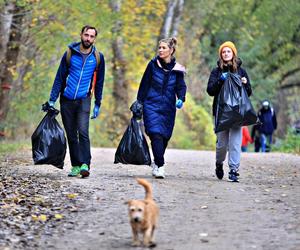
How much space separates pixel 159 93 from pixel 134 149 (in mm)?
890

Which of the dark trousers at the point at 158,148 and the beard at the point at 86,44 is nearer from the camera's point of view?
the beard at the point at 86,44

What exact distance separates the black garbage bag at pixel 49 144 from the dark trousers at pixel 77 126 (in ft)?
0.64

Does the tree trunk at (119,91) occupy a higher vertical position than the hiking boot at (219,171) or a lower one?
higher

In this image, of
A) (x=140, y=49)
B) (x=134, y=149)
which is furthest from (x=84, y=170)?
(x=140, y=49)

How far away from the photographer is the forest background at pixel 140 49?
23453mm

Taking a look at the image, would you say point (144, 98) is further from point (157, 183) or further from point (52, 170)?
point (52, 170)

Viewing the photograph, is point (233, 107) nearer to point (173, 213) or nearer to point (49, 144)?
point (49, 144)

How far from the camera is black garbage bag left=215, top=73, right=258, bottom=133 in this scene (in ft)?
37.8

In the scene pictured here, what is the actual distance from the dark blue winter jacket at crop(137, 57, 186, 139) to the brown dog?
4753 mm

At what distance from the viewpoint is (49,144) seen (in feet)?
38.6

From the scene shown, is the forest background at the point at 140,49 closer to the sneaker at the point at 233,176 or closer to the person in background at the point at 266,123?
the person in background at the point at 266,123

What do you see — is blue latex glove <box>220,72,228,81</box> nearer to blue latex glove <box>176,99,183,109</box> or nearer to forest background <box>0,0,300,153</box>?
blue latex glove <box>176,99,183,109</box>

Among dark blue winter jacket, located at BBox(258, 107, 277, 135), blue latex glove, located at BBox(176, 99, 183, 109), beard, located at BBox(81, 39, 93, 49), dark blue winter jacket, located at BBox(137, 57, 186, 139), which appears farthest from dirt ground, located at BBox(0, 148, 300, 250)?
dark blue winter jacket, located at BBox(258, 107, 277, 135)

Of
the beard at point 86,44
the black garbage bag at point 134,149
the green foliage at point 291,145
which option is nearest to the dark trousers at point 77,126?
the black garbage bag at point 134,149
